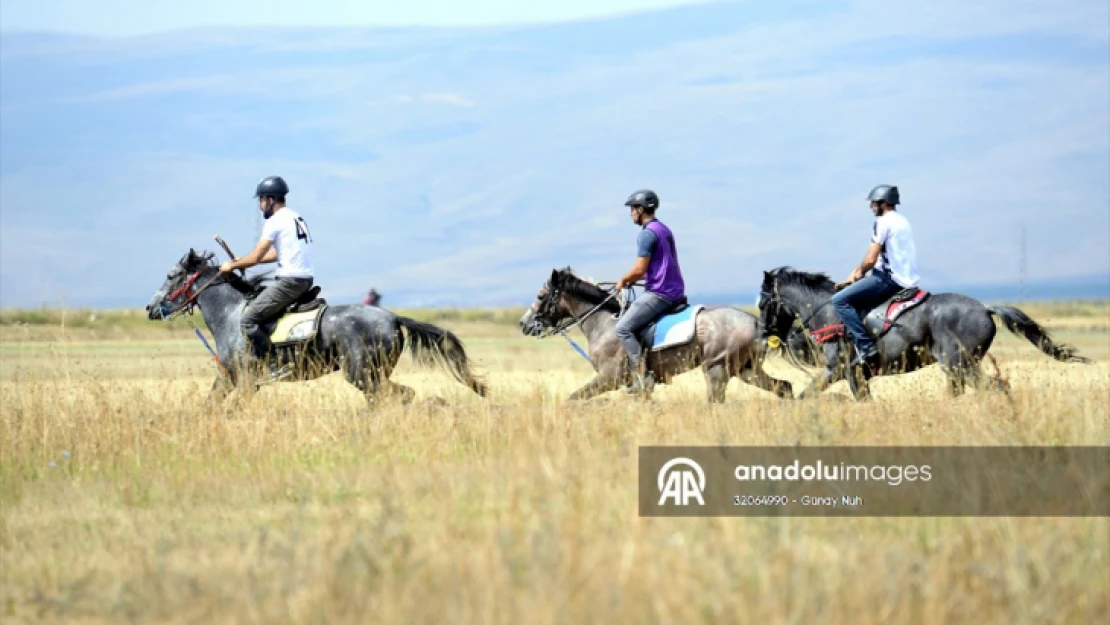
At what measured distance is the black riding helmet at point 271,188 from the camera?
1420cm

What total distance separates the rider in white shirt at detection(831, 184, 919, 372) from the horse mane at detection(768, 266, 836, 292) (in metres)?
0.57

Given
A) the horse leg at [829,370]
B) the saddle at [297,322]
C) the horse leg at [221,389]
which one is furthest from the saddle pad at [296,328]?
the horse leg at [829,370]

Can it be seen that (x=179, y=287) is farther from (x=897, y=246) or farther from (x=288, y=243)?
(x=897, y=246)

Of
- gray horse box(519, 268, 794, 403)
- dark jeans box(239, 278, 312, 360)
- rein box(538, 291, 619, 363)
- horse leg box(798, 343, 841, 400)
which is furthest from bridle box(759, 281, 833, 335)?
dark jeans box(239, 278, 312, 360)

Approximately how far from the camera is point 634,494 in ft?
28.7

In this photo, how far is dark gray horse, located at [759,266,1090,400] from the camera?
47.0ft

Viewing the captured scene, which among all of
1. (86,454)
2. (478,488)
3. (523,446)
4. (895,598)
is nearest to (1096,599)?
(895,598)

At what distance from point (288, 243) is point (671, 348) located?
13.8 ft

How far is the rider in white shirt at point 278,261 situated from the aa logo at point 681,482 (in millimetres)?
6083

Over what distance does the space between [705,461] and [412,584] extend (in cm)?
401

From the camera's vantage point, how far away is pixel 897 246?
14547 millimetres

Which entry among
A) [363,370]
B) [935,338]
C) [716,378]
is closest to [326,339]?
[363,370]

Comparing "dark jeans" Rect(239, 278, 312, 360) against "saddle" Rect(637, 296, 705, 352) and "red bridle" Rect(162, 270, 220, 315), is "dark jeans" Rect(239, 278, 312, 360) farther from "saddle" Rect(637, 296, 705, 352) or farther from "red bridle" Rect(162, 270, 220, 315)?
"saddle" Rect(637, 296, 705, 352)

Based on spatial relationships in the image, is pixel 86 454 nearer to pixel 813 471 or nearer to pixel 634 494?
pixel 634 494
